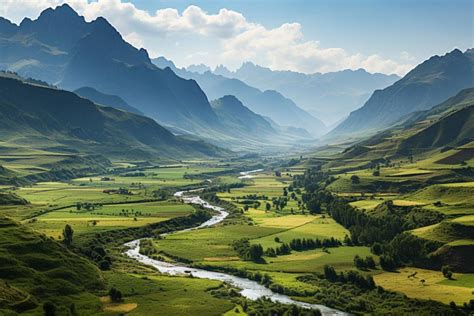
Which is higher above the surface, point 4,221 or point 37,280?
point 4,221

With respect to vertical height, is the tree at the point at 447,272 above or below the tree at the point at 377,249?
below

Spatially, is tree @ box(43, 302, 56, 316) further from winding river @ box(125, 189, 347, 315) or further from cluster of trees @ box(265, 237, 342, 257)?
cluster of trees @ box(265, 237, 342, 257)

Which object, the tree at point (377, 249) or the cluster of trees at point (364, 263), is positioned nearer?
the cluster of trees at point (364, 263)

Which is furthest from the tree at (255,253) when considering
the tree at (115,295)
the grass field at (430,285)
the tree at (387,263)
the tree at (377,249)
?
the tree at (115,295)

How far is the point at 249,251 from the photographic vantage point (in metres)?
156

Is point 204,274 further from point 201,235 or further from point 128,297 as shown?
point 201,235

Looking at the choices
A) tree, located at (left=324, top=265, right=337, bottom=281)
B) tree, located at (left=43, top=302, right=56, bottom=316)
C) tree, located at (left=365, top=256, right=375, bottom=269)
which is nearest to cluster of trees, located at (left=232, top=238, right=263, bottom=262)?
tree, located at (left=324, top=265, right=337, bottom=281)

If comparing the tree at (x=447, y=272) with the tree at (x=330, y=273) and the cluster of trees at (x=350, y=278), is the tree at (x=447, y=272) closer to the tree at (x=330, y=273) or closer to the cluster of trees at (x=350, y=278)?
the cluster of trees at (x=350, y=278)

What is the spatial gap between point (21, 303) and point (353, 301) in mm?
70537

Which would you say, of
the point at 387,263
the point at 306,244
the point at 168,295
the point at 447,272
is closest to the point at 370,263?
the point at 387,263

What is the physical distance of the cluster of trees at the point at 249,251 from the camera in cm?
15250

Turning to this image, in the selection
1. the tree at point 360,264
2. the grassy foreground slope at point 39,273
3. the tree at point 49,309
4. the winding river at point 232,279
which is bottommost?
the winding river at point 232,279

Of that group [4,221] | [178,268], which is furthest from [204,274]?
[4,221]

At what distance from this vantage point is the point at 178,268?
5812 inches
